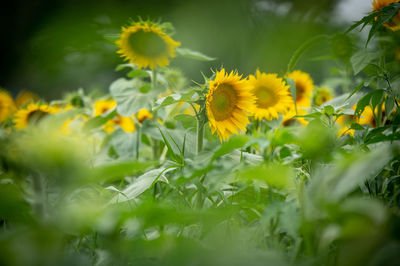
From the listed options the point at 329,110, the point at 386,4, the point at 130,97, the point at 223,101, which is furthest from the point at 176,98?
the point at 386,4

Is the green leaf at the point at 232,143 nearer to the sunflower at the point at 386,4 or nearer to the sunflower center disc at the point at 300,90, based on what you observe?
the sunflower at the point at 386,4

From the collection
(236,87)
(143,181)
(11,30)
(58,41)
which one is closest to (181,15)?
(58,41)

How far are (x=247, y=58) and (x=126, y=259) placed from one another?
1562 mm

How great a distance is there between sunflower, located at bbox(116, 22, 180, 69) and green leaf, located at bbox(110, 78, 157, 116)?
8 cm

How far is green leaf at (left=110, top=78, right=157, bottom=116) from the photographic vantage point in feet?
2.49

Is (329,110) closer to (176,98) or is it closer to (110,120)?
(176,98)

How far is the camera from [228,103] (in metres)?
0.56

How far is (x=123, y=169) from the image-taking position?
277mm

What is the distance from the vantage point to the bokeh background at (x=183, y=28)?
5.24 feet

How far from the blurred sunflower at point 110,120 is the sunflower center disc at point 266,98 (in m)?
0.49

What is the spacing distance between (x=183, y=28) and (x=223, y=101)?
1.35 meters

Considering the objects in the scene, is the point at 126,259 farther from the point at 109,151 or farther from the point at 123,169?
the point at 109,151

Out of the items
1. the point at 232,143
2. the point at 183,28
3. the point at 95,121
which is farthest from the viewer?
the point at 183,28

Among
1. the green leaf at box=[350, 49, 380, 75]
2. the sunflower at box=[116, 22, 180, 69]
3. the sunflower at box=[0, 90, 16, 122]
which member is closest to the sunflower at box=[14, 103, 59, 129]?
the sunflower at box=[0, 90, 16, 122]
